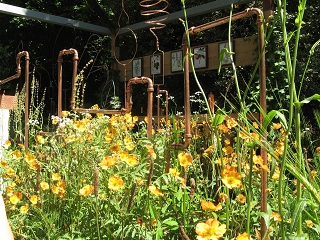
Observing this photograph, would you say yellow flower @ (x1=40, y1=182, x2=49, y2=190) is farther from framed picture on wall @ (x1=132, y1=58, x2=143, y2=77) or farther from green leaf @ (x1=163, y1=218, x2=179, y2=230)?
framed picture on wall @ (x1=132, y1=58, x2=143, y2=77)

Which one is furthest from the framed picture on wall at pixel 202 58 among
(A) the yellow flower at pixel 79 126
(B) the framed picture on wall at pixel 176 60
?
(A) the yellow flower at pixel 79 126

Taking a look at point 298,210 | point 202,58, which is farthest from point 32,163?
point 202,58

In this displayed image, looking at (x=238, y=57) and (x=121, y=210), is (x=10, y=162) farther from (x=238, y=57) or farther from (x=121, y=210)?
(x=238, y=57)

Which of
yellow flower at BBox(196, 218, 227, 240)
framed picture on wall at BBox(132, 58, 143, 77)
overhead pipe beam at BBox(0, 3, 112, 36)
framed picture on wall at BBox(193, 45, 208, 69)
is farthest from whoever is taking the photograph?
framed picture on wall at BBox(132, 58, 143, 77)

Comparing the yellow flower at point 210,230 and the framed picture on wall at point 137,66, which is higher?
the framed picture on wall at point 137,66

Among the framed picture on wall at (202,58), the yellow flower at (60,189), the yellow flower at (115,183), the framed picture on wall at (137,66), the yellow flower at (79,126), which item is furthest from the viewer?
the framed picture on wall at (137,66)

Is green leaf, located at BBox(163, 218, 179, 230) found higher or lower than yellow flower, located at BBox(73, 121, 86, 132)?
lower

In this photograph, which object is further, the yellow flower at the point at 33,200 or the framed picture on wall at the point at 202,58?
the framed picture on wall at the point at 202,58

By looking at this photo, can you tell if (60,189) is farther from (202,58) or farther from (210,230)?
(202,58)

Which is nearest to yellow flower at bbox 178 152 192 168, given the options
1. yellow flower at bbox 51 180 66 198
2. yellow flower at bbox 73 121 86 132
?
yellow flower at bbox 51 180 66 198

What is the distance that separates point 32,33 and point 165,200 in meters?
7.71

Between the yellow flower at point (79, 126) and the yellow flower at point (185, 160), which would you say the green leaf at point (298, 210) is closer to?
the yellow flower at point (185, 160)

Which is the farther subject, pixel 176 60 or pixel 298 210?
pixel 176 60

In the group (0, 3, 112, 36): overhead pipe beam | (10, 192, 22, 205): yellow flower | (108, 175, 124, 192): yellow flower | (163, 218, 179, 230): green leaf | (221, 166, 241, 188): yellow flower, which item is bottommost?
(163, 218, 179, 230): green leaf
